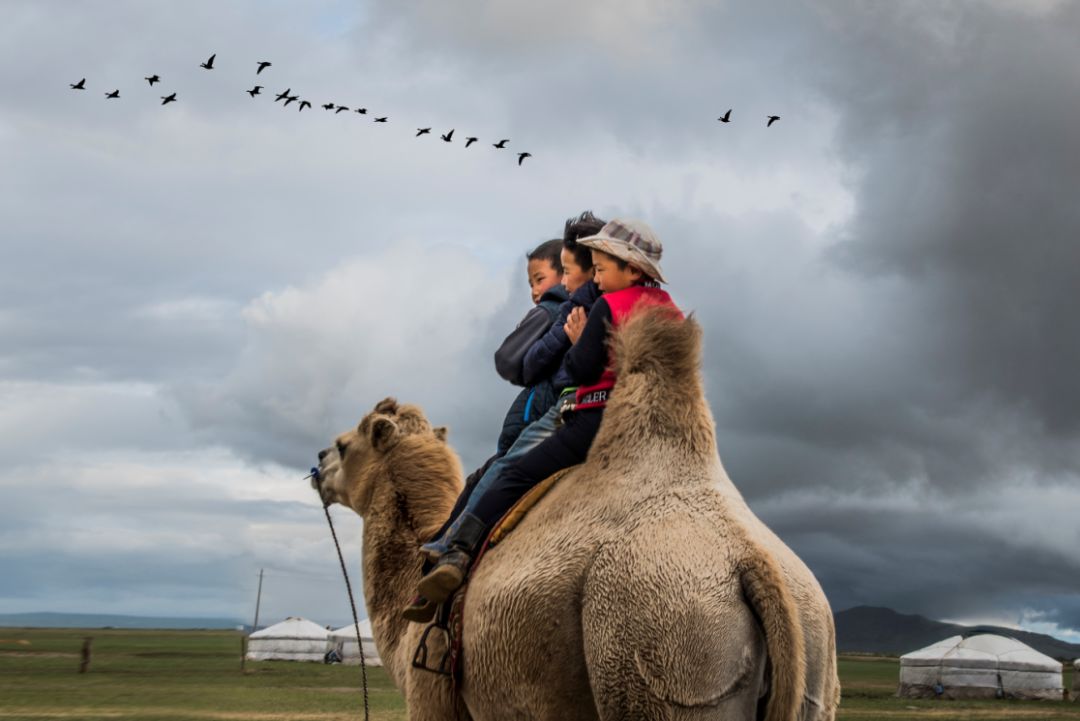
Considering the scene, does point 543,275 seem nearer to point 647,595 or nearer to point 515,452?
point 515,452

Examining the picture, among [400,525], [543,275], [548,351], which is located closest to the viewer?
[548,351]

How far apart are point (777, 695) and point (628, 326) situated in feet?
6.64

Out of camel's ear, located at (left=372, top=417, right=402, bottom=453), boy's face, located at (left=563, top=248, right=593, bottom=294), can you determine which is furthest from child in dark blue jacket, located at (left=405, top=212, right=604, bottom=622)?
camel's ear, located at (left=372, top=417, right=402, bottom=453)

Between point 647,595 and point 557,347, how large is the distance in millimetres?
1971

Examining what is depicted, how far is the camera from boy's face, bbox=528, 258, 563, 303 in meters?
8.05

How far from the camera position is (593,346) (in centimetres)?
663

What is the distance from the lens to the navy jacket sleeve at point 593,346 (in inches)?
261

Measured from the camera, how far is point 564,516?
627 cm

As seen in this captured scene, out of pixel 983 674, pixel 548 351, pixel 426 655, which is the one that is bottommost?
pixel 426 655

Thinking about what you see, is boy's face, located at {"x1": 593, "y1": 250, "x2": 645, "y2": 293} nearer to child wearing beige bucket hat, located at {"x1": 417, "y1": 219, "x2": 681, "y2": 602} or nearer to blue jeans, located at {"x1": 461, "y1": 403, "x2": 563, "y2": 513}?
child wearing beige bucket hat, located at {"x1": 417, "y1": 219, "x2": 681, "y2": 602}

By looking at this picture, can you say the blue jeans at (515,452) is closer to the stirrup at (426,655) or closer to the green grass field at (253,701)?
the stirrup at (426,655)

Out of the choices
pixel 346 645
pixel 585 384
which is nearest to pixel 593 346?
pixel 585 384

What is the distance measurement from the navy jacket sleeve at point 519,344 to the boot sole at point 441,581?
131cm

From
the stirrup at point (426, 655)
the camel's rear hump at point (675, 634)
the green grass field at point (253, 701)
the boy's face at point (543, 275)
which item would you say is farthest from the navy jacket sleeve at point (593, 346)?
the green grass field at point (253, 701)
